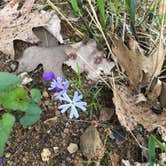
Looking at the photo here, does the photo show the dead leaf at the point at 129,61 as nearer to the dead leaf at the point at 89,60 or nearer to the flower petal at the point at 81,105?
the dead leaf at the point at 89,60

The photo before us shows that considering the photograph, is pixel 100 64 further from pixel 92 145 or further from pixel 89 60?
pixel 92 145

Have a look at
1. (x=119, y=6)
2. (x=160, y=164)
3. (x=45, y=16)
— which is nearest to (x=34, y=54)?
(x=45, y=16)

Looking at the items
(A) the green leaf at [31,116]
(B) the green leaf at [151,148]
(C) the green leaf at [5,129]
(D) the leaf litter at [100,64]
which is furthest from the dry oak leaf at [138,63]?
(C) the green leaf at [5,129]

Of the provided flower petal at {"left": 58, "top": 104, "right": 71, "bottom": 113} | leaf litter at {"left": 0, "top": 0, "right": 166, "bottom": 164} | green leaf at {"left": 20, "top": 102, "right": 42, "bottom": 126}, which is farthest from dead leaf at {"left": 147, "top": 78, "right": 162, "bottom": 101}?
green leaf at {"left": 20, "top": 102, "right": 42, "bottom": 126}

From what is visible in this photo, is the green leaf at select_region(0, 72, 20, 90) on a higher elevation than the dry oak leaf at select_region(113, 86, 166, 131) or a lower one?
higher

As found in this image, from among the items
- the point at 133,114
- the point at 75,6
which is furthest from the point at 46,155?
the point at 75,6

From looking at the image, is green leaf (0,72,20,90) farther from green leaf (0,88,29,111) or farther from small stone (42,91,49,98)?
small stone (42,91,49,98)

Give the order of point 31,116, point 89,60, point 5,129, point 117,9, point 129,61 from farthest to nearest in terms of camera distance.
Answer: point 117,9 < point 89,60 < point 129,61 < point 31,116 < point 5,129
